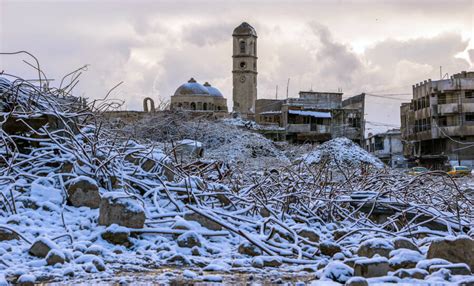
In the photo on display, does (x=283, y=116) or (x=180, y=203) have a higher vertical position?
(x=283, y=116)

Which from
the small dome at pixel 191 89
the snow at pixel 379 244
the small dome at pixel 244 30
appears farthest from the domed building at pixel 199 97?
the snow at pixel 379 244

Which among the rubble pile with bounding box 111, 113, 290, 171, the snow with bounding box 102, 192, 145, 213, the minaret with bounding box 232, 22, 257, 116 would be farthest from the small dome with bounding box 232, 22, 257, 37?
the snow with bounding box 102, 192, 145, 213

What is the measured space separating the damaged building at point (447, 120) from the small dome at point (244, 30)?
32.9 m

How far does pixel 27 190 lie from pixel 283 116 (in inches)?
1935

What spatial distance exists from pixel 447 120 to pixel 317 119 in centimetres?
1024

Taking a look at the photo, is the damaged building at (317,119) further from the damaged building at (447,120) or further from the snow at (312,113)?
the damaged building at (447,120)

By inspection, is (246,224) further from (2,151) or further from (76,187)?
(2,151)

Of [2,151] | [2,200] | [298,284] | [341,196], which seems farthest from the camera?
[341,196]

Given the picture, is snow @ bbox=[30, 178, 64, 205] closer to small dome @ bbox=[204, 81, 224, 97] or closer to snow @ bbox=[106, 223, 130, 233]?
snow @ bbox=[106, 223, 130, 233]

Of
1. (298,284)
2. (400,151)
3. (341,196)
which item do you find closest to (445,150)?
(400,151)

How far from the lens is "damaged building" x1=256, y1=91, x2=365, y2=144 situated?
5472cm

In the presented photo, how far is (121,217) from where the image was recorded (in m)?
6.36

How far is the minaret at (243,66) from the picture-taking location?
85.8 metres

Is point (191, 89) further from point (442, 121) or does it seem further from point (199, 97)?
point (442, 121)
